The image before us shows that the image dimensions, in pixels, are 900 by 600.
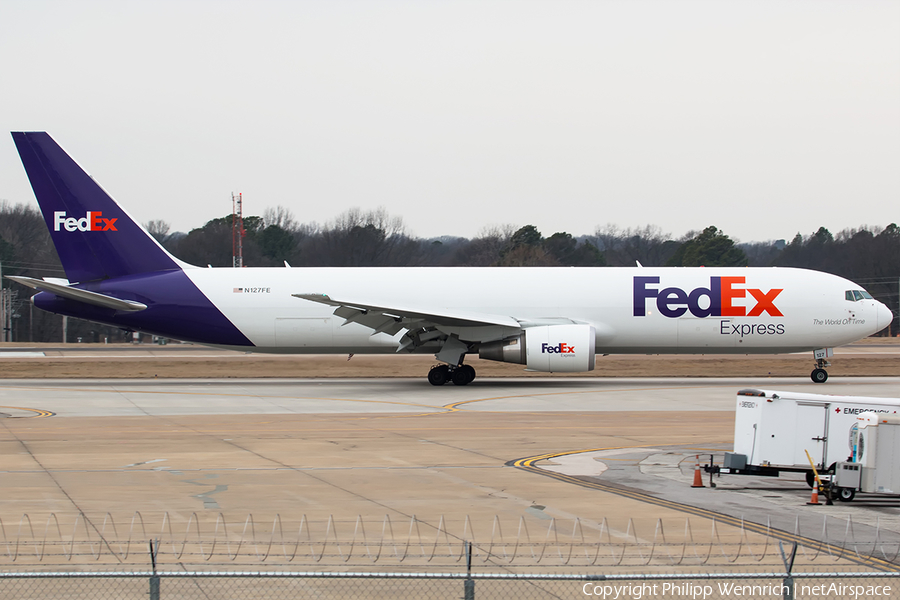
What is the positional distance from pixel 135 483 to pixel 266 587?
6.64m

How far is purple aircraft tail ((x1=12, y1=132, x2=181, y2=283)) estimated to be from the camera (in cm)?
3559

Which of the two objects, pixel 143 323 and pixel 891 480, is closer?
pixel 891 480

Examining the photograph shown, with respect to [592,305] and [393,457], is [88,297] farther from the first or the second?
[393,457]

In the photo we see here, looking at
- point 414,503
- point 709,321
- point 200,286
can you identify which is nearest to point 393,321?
point 200,286

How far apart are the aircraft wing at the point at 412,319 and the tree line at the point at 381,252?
62387 mm

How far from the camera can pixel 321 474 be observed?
621 inches

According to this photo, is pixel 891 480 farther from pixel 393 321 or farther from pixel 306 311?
pixel 306 311

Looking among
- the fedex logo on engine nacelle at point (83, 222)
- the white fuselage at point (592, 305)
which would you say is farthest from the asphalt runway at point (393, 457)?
the fedex logo on engine nacelle at point (83, 222)

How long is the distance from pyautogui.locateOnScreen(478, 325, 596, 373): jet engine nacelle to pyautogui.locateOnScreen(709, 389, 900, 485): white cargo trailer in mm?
17247

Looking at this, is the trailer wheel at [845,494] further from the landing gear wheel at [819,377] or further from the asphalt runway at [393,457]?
the landing gear wheel at [819,377]

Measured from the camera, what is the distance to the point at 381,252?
102m

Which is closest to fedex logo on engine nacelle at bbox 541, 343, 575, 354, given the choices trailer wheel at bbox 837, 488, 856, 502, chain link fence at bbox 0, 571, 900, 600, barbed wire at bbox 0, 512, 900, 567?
trailer wheel at bbox 837, 488, 856, 502

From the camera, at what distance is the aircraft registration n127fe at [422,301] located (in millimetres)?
34781

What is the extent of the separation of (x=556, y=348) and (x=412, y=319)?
→ 5.49 m
